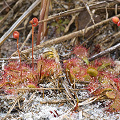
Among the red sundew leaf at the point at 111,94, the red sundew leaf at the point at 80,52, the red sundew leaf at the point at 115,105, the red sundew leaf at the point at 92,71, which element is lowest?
the red sundew leaf at the point at 115,105

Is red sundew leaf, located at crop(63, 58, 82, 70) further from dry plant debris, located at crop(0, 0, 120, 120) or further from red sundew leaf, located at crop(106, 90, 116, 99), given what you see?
red sundew leaf, located at crop(106, 90, 116, 99)

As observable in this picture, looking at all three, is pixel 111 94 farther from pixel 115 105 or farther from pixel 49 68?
pixel 49 68

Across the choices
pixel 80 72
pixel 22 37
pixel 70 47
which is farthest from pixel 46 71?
pixel 22 37

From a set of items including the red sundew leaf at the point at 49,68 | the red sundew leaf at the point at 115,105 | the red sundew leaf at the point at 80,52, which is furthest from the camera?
the red sundew leaf at the point at 80,52

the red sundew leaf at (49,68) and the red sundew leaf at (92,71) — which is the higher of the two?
the red sundew leaf at (49,68)

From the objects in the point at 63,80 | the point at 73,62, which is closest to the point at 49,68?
the point at 63,80

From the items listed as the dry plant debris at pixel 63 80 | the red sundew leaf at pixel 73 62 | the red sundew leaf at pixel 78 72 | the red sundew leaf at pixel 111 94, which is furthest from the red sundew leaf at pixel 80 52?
the red sundew leaf at pixel 111 94

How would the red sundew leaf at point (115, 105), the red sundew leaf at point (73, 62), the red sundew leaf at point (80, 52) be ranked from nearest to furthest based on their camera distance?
the red sundew leaf at point (115, 105) < the red sundew leaf at point (73, 62) < the red sundew leaf at point (80, 52)

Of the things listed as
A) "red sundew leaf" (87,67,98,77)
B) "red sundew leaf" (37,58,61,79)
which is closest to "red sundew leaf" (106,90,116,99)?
"red sundew leaf" (87,67,98,77)

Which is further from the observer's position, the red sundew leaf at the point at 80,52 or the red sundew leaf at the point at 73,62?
the red sundew leaf at the point at 80,52

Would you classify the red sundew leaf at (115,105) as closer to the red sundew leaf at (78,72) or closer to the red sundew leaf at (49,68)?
the red sundew leaf at (78,72)

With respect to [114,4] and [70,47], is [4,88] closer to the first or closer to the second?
[70,47]
